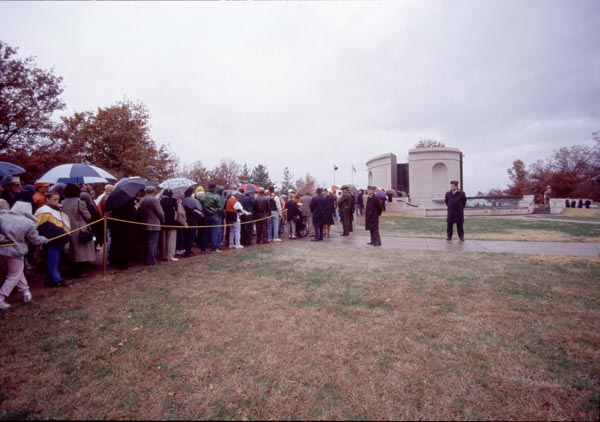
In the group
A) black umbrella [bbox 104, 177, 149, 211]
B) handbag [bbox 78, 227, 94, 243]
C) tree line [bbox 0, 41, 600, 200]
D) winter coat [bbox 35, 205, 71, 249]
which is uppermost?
tree line [bbox 0, 41, 600, 200]

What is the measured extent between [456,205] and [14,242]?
1182 centimetres

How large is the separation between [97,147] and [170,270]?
2144 cm

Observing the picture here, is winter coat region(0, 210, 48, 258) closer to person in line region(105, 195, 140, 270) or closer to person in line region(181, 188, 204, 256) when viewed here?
person in line region(105, 195, 140, 270)

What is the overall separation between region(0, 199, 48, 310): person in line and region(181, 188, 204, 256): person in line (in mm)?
3950

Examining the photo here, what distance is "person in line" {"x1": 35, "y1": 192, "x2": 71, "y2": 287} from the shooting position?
5605 mm

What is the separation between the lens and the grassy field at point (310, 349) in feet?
8.45

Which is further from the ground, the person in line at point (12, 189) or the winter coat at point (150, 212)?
the person in line at point (12, 189)

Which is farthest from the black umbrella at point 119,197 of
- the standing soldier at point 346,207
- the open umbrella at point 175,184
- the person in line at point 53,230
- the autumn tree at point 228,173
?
the autumn tree at point 228,173

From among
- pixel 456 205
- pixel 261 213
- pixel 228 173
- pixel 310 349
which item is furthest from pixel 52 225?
pixel 228 173

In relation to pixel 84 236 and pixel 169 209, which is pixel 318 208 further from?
pixel 84 236

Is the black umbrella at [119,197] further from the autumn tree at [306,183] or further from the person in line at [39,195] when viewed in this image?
the autumn tree at [306,183]

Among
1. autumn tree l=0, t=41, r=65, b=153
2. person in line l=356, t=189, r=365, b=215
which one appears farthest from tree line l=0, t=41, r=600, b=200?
person in line l=356, t=189, r=365, b=215

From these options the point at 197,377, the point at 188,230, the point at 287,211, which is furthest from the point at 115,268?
the point at 287,211

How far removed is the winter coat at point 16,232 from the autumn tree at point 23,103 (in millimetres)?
14088
